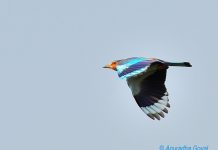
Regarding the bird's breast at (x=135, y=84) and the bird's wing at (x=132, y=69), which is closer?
the bird's wing at (x=132, y=69)

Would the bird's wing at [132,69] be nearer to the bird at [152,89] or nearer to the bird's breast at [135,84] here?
the bird at [152,89]

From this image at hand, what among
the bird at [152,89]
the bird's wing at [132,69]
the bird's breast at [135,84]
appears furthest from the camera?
the bird's breast at [135,84]

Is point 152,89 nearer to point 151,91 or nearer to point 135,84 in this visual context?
point 151,91

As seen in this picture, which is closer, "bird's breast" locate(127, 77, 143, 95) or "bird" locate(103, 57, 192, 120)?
"bird" locate(103, 57, 192, 120)

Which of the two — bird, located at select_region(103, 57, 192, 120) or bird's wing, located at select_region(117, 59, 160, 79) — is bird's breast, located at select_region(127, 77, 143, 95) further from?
bird's wing, located at select_region(117, 59, 160, 79)

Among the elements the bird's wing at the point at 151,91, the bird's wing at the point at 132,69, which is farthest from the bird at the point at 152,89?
the bird's wing at the point at 132,69

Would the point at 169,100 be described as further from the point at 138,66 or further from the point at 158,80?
the point at 138,66

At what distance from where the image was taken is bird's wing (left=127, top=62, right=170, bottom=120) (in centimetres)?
1326

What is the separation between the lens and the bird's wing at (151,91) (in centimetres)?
1326

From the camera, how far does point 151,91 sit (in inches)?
535

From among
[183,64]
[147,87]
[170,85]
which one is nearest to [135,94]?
[147,87]

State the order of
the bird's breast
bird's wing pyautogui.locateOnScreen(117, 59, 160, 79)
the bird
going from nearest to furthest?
bird's wing pyautogui.locateOnScreen(117, 59, 160, 79)
the bird
the bird's breast

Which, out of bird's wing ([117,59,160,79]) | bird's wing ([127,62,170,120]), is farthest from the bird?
bird's wing ([117,59,160,79])

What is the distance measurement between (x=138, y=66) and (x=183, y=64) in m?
1.16
